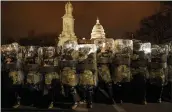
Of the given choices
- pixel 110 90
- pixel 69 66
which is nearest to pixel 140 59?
pixel 110 90

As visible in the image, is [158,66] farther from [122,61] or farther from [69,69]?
[69,69]

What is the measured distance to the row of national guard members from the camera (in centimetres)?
348

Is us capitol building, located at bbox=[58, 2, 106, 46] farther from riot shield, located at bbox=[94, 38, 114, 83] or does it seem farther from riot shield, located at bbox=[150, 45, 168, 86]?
riot shield, located at bbox=[150, 45, 168, 86]

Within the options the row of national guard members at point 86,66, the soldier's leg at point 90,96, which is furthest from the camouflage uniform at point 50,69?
the soldier's leg at point 90,96

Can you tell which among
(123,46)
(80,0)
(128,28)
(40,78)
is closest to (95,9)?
(80,0)

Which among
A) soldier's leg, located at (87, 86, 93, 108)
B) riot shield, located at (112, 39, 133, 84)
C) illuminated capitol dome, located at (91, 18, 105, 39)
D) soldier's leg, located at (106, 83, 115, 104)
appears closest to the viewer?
soldier's leg, located at (87, 86, 93, 108)

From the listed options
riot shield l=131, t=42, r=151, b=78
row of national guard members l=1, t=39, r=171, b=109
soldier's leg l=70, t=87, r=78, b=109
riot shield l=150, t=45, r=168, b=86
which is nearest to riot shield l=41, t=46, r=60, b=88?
row of national guard members l=1, t=39, r=171, b=109

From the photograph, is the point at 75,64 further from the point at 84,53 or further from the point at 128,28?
the point at 128,28

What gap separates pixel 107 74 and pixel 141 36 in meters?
1.05

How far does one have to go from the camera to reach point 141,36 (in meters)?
4.25

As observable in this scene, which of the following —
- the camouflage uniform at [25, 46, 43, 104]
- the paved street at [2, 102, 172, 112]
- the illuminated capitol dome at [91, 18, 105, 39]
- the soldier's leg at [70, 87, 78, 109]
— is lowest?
the paved street at [2, 102, 172, 112]

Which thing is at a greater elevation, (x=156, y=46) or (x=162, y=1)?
(x=162, y=1)

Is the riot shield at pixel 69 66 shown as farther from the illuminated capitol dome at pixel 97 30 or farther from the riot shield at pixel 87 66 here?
the illuminated capitol dome at pixel 97 30

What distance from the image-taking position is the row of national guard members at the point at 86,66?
11.4ft
